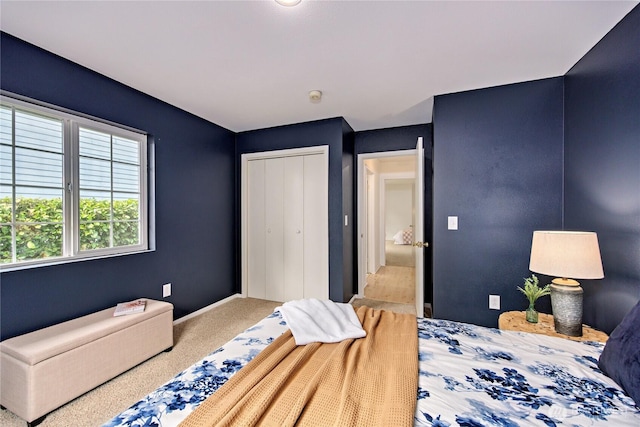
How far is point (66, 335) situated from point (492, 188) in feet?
11.2

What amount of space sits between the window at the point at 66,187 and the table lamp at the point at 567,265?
3289 millimetres

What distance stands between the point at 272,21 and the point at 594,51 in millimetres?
2182

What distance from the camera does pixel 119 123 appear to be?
2361 millimetres

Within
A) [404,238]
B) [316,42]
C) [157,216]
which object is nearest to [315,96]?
[316,42]

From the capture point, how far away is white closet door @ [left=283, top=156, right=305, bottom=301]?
138 inches

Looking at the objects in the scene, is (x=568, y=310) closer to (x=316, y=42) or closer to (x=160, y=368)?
(x=316, y=42)

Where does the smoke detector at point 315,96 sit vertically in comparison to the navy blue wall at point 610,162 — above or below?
above

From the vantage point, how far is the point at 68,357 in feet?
5.44

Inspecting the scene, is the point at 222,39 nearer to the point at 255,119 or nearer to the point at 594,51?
the point at 255,119

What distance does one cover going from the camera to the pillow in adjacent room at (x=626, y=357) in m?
0.93

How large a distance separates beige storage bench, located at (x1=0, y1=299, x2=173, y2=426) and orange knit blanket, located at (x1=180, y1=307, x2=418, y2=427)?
1.40 metres

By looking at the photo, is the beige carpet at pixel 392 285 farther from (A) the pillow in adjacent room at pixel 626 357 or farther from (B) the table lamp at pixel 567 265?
(A) the pillow in adjacent room at pixel 626 357

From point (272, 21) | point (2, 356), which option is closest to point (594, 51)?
point (272, 21)

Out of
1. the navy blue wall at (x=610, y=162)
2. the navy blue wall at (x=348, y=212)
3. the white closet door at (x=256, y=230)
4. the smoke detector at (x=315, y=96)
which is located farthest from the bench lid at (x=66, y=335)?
the navy blue wall at (x=610, y=162)
